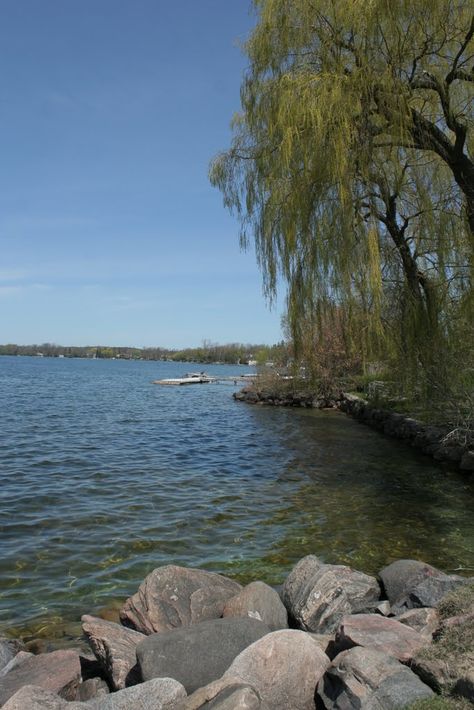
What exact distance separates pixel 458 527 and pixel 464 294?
179 inches

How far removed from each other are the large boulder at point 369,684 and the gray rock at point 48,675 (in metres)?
1.89

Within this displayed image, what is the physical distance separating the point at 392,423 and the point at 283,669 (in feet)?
55.9

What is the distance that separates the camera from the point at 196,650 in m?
4.32

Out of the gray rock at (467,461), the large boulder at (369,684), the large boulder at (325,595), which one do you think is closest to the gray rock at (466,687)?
the large boulder at (369,684)

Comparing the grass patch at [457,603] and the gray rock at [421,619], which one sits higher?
the grass patch at [457,603]

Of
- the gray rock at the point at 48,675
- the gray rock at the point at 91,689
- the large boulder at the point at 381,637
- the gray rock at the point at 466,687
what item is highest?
the gray rock at the point at 466,687

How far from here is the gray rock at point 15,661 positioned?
14.9ft

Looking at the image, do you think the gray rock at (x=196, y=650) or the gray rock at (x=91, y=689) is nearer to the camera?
the gray rock at (x=196, y=650)

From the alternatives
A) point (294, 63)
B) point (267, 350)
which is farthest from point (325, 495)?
point (267, 350)

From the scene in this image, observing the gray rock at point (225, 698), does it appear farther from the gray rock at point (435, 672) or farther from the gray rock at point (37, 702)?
the gray rock at point (435, 672)

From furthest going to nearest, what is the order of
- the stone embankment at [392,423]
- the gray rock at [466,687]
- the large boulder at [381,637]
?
1. the stone embankment at [392,423]
2. the large boulder at [381,637]
3. the gray rock at [466,687]

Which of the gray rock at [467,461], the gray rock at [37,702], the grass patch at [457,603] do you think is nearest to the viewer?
the gray rock at [37,702]

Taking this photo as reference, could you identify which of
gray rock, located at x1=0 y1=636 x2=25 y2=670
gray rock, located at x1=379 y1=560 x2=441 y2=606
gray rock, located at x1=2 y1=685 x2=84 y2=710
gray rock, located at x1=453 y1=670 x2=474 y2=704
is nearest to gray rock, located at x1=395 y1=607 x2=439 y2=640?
gray rock, located at x1=379 y1=560 x2=441 y2=606

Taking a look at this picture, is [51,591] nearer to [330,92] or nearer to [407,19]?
[330,92]
